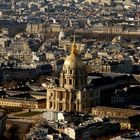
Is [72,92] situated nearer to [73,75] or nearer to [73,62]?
[73,75]

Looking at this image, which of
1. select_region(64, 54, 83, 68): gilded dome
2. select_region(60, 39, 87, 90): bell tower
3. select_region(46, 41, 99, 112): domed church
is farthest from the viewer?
select_region(64, 54, 83, 68): gilded dome

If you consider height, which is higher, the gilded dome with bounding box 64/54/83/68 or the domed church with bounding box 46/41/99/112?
the gilded dome with bounding box 64/54/83/68

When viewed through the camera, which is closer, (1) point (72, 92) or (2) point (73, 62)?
(1) point (72, 92)

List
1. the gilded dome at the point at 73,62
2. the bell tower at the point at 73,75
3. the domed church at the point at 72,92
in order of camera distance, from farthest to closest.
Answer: the gilded dome at the point at 73,62
the bell tower at the point at 73,75
the domed church at the point at 72,92

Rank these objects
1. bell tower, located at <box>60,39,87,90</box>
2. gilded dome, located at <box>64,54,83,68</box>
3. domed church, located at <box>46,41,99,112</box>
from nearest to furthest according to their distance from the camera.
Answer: domed church, located at <box>46,41,99,112</box>
bell tower, located at <box>60,39,87,90</box>
gilded dome, located at <box>64,54,83,68</box>

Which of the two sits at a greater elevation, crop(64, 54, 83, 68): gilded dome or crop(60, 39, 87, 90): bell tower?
crop(64, 54, 83, 68): gilded dome

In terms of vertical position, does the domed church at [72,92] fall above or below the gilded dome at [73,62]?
below

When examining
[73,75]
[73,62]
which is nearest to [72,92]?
[73,75]

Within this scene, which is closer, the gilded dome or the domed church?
the domed church

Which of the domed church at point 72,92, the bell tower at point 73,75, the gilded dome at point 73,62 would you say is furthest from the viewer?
the gilded dome at point 73,62
